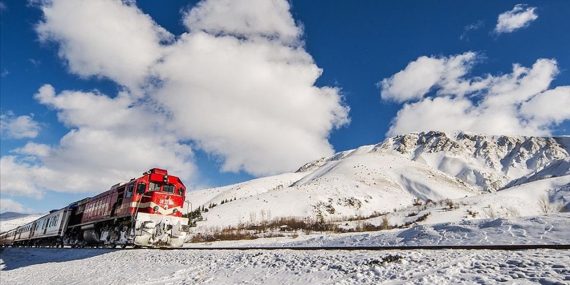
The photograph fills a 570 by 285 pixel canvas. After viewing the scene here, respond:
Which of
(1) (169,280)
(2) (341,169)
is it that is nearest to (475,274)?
(1) (169,280)

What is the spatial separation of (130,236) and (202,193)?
100427mm

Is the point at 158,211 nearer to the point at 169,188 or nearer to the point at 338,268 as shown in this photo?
the point at 169,188

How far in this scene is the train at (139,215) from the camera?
19.0 metres

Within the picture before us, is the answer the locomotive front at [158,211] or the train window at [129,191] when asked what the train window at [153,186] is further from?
the train window at [129,191]

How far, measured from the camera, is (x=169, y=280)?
1059 centimetres

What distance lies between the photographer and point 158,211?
20.0 meters

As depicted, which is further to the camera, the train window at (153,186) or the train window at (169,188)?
the train window at (169,188)

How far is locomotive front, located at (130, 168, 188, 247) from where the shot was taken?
62.0ft

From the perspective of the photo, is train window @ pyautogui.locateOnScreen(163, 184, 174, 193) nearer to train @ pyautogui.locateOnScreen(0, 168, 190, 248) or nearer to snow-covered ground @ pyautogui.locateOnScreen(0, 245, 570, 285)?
train @ pyautogui.locateOnScreen(0, 168, 190, 248)

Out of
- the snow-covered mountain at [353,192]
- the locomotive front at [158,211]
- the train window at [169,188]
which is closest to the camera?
the locomotive front at [158,211]

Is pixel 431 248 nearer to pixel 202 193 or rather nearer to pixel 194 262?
pixel 194 262

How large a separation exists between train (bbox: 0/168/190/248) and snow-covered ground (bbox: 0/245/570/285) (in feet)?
13.2

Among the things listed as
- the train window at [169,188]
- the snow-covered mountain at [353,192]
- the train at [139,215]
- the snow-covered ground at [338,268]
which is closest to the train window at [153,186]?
the train at [139,215]

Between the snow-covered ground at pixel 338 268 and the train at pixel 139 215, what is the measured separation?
4017 mm
